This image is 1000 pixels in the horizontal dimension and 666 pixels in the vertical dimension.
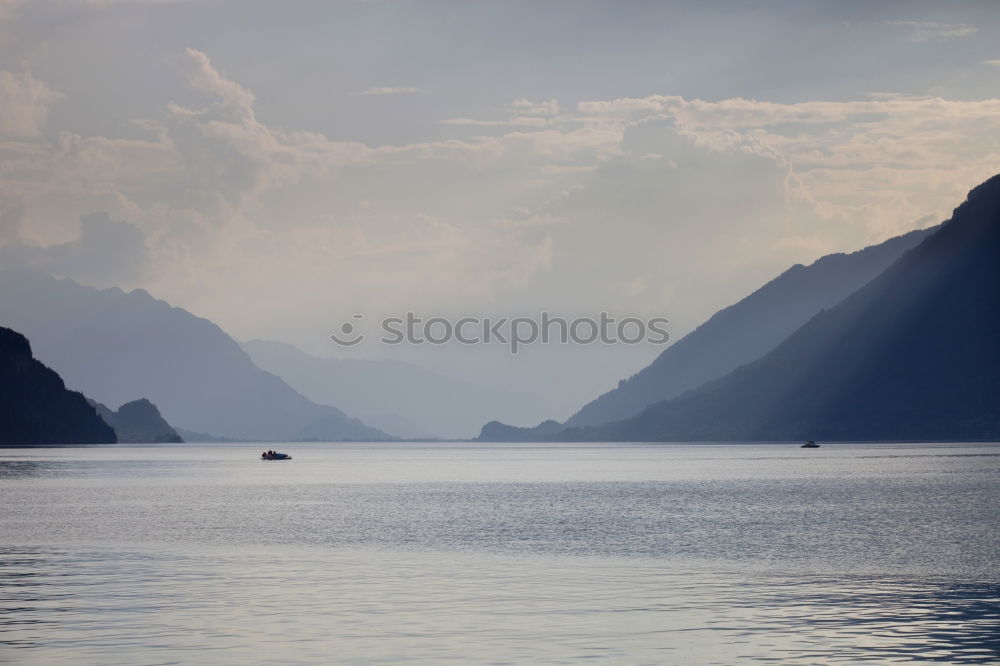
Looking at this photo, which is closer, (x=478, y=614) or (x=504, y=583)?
(x=478, y=614)

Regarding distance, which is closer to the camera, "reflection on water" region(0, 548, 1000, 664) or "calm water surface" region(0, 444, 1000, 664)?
"reflection on water" region(0, 548, 1000, 664)

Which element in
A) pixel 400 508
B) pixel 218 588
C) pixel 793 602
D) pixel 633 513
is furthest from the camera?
pixel 400 508

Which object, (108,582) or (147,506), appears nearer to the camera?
(108,582)

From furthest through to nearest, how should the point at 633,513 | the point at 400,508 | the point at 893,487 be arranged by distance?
the point at 893,487, the point at 400,508, the point at 633,513

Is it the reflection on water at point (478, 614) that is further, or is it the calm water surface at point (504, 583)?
the calm water surface at point (504, 583)

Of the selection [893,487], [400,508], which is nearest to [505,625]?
[400,508]

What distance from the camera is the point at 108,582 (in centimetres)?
5647

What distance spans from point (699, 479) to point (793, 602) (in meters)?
143

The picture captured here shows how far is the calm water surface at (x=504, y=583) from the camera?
129 feet

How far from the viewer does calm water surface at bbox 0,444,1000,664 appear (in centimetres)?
3928

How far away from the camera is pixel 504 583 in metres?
56.4

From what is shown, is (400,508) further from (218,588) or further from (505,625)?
(505,625)

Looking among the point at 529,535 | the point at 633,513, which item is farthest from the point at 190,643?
the point at 633,513

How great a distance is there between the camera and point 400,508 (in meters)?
118
